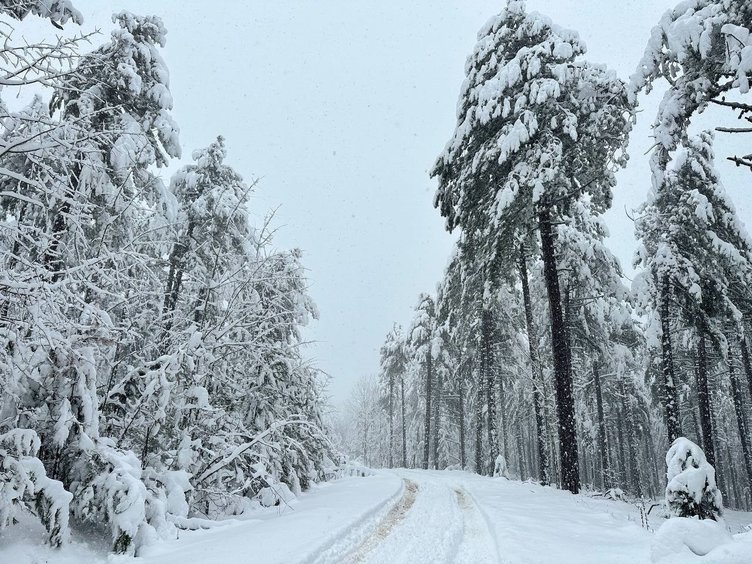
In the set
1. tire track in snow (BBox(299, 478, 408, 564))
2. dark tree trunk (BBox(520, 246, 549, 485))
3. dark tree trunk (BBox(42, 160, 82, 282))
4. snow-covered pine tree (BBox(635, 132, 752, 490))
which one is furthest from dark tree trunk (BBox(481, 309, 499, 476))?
dark tree trunk (BBox(42, 160, 82, 282))

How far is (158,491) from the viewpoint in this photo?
639cm

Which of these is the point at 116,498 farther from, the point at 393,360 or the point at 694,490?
the point at 393,360

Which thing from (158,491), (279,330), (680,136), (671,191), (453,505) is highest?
(671,191)

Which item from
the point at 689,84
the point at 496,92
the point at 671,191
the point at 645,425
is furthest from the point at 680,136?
the point at 645,425

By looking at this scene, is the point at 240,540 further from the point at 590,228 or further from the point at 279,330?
the point at 590,228

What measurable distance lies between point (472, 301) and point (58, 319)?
16.3 m

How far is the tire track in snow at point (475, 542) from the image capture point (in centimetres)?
565

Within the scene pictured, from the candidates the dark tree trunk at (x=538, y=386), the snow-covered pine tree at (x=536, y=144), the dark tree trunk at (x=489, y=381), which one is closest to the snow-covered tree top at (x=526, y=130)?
the snow-covered pine tree at (x=536, y=144)

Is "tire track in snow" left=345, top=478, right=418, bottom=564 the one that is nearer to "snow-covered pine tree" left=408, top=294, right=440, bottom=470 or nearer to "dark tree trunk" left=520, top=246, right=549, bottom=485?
"dark tree trunk" left=520, top=246, right=549, bottom=485

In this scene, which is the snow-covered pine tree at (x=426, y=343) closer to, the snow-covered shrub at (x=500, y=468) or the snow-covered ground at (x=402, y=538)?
the snow-covered shrub at (x=500, y=468)

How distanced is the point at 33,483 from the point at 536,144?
12403mm

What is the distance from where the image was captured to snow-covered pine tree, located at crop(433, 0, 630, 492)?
37.9ft

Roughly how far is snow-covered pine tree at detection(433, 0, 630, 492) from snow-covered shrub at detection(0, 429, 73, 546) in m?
10.2

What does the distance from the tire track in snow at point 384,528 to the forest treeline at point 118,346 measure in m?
2.26
